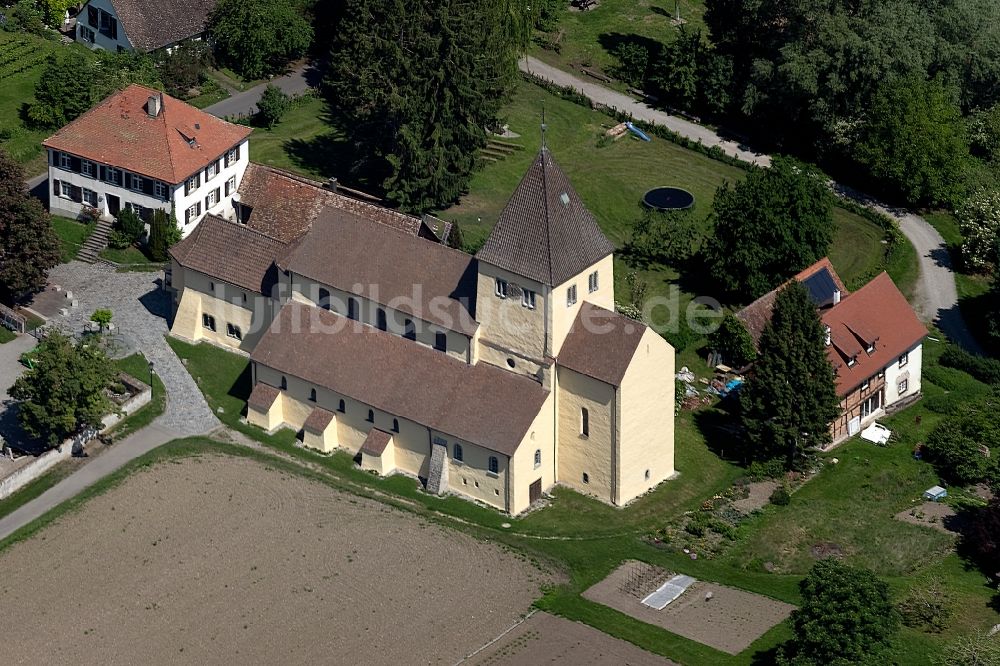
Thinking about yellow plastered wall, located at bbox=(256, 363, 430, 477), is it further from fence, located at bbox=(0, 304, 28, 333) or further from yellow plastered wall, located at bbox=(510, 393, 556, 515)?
fence, located at bbox=(0, 304, 28, 333)

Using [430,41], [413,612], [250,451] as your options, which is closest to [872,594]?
[413,612]

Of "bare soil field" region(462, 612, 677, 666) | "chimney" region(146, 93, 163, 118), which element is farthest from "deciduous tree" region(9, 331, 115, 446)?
"bare soil field" region(462, 612, 677, 666)

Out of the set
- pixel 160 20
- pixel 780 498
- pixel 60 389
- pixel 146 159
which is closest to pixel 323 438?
pixel 60 389

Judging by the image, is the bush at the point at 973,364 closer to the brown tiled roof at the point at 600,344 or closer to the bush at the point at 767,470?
the bush at the point at 767,470

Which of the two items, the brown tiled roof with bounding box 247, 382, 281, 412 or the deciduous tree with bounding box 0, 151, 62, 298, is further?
the deciduous tree with bounding box 0, 151, 62, 298

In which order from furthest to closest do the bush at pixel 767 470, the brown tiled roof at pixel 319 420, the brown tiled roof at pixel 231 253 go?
the brown tiled roof at pixel 231 253, the bush at pixel 767 470, the brown tiled roof at pixel 319 420

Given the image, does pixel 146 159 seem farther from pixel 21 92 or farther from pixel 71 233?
pixel 21 92

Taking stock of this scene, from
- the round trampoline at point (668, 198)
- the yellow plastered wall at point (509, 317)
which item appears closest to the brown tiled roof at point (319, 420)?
the yellow plastered wall at point (509, 317)
